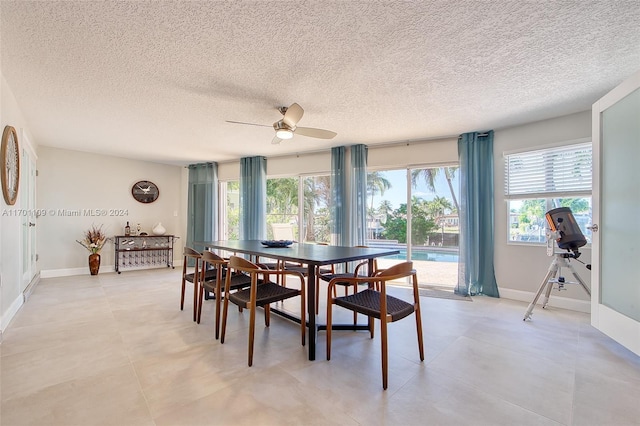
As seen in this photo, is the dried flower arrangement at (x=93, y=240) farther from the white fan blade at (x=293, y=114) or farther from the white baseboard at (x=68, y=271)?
the white fan blade at (x=293, y=114)

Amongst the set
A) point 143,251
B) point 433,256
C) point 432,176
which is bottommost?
point 143,251

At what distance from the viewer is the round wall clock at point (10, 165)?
2607mm

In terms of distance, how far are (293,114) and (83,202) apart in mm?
5054

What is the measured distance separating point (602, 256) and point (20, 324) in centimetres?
527

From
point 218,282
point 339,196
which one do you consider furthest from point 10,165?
point 339,196

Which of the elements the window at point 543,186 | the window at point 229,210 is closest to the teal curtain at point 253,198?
the window at point 229,210

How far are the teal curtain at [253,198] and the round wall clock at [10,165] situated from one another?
3193mm

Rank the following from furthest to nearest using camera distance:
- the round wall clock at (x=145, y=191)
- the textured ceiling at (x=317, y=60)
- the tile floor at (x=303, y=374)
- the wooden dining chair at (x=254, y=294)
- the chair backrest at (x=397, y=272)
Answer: the round wall clock at (x=145, y=191) < the wooden dining chair at (x=254, y=294) < the chair backrest at (x=397, y=272) < the textured ceiling at (x=317, y=60) < the tile floor at (x=303, y=374)

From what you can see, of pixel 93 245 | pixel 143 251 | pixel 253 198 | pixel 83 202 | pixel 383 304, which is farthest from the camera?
pixel 143 251

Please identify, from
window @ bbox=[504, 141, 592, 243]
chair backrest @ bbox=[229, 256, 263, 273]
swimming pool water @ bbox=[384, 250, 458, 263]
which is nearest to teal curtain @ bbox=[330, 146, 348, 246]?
swimming pool water @ bbox=[384, 250, 458, 263]

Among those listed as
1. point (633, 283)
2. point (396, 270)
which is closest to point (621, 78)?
point (633, 283)

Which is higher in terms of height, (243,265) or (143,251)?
(243,265)

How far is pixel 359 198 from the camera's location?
4.68 m

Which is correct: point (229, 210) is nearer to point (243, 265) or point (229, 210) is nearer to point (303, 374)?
point (243, 265)
